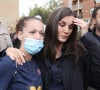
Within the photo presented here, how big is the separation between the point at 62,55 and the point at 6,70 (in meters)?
0.68

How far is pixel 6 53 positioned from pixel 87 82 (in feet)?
2.79

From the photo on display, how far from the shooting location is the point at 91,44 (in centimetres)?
321

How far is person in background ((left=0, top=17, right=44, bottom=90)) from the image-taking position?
2789mm

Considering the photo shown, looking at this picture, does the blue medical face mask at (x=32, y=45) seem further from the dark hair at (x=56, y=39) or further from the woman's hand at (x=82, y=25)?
the woman's hand at (x=82, y=25)

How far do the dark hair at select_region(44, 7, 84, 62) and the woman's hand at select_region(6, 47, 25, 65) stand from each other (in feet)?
1.25

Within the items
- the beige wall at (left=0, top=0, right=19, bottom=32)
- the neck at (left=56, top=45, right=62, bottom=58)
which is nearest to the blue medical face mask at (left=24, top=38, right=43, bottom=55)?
the neck at (left=56, top=45, right=62, bottom=58)

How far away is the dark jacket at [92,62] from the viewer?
10.3ft

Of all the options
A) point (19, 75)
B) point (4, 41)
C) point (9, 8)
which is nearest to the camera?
point (19, 75)

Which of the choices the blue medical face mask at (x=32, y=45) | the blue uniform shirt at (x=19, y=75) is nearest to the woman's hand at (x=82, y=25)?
the blue medical face mask at (x=32, y=45)

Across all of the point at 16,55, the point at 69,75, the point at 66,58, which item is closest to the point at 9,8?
the point at 66,58

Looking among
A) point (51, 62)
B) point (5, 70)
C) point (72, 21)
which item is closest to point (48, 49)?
point (51, 62)

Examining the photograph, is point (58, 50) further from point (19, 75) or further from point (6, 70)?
point (6, 70)

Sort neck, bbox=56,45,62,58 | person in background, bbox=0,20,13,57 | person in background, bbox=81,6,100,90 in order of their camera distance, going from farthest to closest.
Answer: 1. neck, bbox=56,45,62,58
2. person in background, bbox=81,6,100,90
3. person in background, bbox=0,20,13,57

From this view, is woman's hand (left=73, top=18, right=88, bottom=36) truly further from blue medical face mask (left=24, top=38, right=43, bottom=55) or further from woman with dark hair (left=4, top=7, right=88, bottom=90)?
blue medical face mask (left=24, top=38, right=43, bottom=55)
